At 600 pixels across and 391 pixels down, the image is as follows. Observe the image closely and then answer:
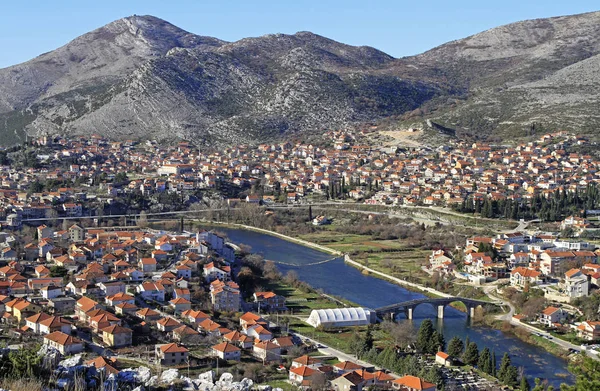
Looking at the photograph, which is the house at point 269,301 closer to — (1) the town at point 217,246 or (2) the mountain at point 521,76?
(1) the town at point 217,246

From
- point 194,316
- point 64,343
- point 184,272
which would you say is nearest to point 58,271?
point 184,272

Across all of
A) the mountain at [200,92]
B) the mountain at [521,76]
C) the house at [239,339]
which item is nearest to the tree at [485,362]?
the house at [239,339]

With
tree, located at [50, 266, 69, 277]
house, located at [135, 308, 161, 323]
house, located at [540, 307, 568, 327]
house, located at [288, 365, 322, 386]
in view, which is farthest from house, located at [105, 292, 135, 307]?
house, located at [540, 307, 568, 327]

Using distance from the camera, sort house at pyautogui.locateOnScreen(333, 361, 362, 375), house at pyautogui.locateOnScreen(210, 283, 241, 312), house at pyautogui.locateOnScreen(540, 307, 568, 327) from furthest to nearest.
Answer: house at pyautogui.locateOnScreen(540, 307, 568, 327)
house at pyautogui.locateOnScreen(210, 283, 241, 312)
house at pyautogui.locateOnScreen(333, 361, 362, 375)

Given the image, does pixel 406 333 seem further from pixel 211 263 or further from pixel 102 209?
pixel 102 209

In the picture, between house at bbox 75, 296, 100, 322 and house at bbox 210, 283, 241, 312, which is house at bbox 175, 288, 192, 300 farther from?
house at bbox 75, 296, 100, 322

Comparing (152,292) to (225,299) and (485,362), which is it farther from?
(485,362)

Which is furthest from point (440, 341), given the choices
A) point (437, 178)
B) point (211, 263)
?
point (437, 178)
